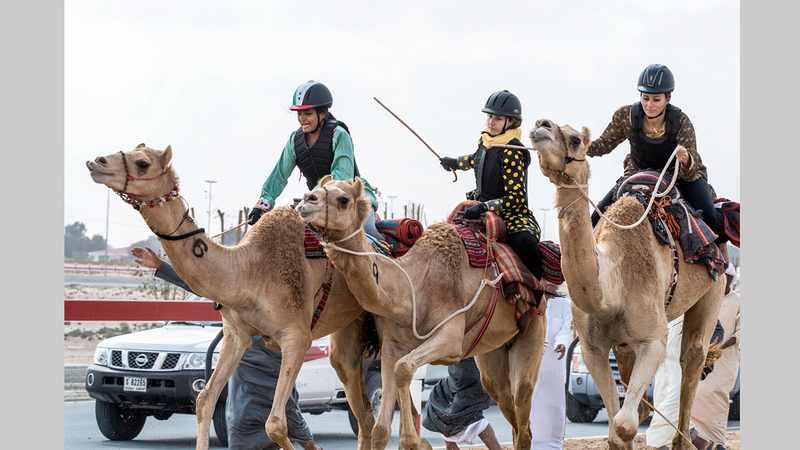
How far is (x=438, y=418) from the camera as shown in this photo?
1044cm

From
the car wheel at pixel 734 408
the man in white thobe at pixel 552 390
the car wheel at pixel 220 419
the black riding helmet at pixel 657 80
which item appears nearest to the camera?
the black riding helmet at pixel 657 80

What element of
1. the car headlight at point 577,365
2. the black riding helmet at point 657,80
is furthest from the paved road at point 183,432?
the black riding helmet at point 657,80

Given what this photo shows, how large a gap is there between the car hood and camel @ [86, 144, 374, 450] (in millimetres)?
Answer: 3880

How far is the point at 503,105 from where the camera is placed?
891 cm

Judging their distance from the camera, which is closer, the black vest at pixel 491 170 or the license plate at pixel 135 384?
the black vest at pixel 491 170

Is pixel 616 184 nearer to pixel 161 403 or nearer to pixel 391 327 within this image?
pixel 391 327

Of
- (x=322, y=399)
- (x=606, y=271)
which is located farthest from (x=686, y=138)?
(x=322, y=399)

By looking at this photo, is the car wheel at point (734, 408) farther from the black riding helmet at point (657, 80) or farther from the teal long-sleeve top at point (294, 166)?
the teal long-sleeve top at point (294, 166)

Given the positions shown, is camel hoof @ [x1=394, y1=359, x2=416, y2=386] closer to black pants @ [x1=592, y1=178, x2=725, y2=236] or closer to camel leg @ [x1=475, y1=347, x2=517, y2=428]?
camel leg @ [x1=475, y1=347, x2=517, y2=428]

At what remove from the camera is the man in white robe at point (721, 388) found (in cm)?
1074

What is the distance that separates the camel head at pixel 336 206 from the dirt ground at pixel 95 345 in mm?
5080

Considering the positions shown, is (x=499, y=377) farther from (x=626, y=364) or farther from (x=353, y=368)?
(x=353, y=368)

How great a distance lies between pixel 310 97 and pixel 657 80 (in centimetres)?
296

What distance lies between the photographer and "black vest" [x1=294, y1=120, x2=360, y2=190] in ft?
28.5
